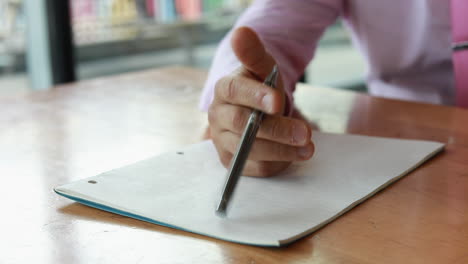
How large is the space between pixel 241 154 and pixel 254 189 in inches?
2.3

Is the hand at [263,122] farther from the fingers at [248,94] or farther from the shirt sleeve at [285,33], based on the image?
the shirt sleeve at [285,33]

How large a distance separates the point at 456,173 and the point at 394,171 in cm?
7

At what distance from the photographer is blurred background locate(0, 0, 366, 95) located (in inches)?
84.0

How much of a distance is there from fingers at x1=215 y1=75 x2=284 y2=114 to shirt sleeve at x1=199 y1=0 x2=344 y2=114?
0.82ft

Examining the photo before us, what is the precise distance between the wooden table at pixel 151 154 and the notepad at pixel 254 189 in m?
0.01

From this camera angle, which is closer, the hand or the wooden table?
the wooden table

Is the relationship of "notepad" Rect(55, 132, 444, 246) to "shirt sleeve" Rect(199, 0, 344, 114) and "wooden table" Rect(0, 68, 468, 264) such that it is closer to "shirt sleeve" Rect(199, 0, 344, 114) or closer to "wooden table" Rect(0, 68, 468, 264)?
"wooden table" Rect(0, 68, 468, 264)

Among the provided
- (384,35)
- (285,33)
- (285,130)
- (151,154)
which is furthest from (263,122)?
(384,35)

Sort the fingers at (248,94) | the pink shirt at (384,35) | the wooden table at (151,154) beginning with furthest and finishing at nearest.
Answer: the pink shirt at (384,35)
the fingers at (248,94)
the wooden table at (151,154)

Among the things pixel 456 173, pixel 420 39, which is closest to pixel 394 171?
pixel 456 173

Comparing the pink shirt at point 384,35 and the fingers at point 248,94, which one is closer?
the fingers at point 248,94

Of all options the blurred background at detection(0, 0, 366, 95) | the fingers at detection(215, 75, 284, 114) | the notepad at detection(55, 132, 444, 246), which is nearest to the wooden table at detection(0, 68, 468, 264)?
the notepad at detection(55, 132, 444, 246)

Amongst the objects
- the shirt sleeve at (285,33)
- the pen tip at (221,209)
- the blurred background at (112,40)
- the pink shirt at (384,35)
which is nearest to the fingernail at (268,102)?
the pen tip at (221,209)

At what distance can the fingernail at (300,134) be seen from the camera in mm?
615
